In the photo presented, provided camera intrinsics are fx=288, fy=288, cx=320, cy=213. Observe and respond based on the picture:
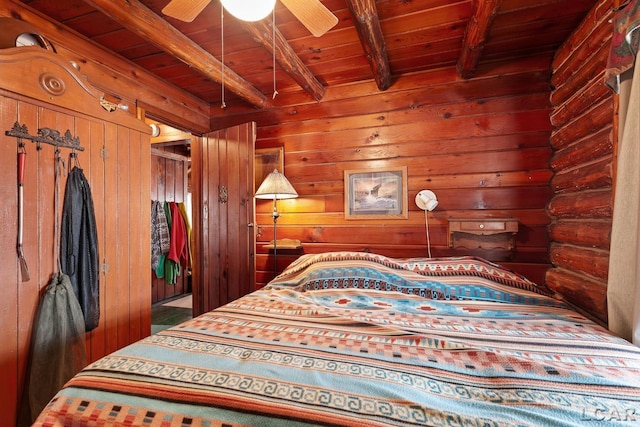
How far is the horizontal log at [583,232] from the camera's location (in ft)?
5.01

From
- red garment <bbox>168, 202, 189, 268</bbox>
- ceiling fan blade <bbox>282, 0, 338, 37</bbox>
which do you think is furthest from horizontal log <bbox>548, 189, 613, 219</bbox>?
red garment <bbox>168, 202, 189, 268</bbox>

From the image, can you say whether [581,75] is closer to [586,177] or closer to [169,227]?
[586,177]

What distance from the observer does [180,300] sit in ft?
14.8

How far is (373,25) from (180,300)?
4.48 metres

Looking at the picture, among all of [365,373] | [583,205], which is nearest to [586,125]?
[583,205]

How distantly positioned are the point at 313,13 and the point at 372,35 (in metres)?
0.56

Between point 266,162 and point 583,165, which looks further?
point 266,162

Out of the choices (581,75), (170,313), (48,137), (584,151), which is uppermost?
(581,75)

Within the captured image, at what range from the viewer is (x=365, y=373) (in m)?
0.87

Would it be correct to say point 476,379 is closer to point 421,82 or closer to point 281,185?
point 281,185

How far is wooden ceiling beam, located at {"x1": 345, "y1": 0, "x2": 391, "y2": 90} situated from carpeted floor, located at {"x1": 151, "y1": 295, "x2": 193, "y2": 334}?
3314 mm

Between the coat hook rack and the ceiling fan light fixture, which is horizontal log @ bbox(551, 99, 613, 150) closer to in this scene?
the ceiling fan light fixture

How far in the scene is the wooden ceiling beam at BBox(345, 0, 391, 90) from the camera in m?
1.58

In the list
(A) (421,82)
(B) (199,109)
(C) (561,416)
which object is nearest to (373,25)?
(A) (421,82)
